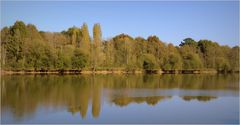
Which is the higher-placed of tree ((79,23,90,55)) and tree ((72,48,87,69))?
tree ((79,23,90,55))

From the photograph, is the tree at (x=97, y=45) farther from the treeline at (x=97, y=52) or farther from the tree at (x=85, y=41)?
the tree at (x=85, y=41)

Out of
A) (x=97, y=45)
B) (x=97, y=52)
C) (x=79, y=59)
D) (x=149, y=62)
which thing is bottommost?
(x=149, y=62)

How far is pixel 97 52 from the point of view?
149 feet

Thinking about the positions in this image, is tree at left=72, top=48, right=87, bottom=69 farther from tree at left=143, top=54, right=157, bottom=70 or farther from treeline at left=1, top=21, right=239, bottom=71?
tree at left=143, top=54, right=157, bottom=70

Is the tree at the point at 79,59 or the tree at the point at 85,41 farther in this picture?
the tree at the point at 85,41

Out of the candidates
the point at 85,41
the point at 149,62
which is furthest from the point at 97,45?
the point at 149,62

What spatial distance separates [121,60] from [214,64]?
1715cm

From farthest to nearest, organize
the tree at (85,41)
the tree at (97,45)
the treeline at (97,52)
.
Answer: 1. the tree at (97,45)
2. the tree at (85,41)
3. the treeline at (97,52)

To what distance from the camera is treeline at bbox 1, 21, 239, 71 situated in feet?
134

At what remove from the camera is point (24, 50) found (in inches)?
1608

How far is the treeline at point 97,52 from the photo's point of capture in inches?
1613

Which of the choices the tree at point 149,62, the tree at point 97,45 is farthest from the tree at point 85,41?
the tree at point 149,62

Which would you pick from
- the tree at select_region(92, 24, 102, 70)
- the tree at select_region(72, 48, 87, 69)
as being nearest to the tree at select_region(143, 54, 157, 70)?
the tree at select_region(92, 24, 102, 70)

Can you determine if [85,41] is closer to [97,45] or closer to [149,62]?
[97,45]
